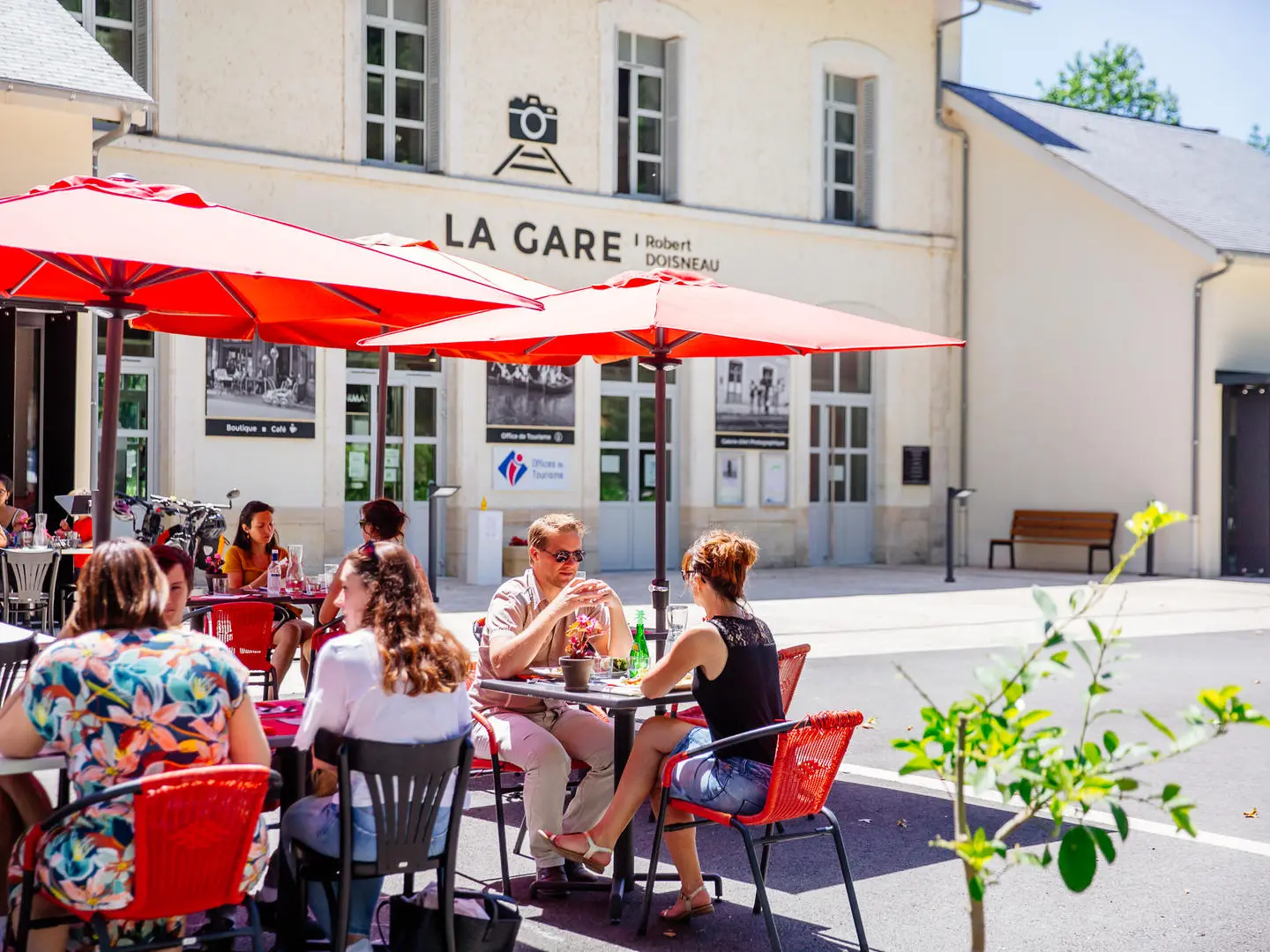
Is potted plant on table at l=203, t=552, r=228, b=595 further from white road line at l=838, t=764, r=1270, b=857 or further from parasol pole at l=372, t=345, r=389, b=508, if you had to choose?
white road line at l=838, t=764, r=1270, b=857

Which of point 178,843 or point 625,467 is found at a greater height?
point 625,467

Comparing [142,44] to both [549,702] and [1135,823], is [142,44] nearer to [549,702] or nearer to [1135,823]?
[549,702]

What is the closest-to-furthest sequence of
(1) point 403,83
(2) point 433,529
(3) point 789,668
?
1. (3) point 789,668
2. (2) point 433,529
3. (1) point 403,83

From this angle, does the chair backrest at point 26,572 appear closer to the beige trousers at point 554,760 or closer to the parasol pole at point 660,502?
the parasol pole at point 660,502

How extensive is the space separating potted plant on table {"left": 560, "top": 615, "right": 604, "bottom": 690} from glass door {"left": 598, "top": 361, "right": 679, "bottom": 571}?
43.6 ft

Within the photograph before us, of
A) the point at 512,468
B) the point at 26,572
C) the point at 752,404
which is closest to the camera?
the point at 26,572

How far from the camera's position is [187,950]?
387 cm

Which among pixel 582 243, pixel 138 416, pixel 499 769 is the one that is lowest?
pixel 499 769

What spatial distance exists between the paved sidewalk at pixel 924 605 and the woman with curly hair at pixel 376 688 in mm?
6902

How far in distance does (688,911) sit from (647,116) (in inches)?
615

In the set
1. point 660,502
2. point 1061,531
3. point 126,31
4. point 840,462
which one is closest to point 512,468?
point 840,462

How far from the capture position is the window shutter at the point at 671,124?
19.4 m

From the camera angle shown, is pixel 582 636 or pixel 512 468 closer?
pixel 582 636

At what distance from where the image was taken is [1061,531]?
20672mm
